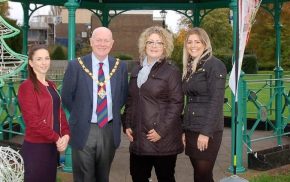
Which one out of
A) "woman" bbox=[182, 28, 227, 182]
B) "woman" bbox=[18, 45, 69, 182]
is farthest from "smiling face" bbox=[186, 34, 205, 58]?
"woman" bbox=[18, 45, 69, 182]

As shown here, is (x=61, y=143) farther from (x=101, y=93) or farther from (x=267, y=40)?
(x=267, y=40)

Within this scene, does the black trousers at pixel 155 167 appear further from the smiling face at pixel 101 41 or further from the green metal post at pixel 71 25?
the green metal post at pixel 71 25

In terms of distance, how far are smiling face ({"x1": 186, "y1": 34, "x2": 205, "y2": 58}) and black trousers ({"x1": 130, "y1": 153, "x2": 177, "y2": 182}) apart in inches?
38.8

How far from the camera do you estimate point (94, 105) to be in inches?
158

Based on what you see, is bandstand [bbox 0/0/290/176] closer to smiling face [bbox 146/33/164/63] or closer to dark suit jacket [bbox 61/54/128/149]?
dark suit jacket [bbox 61/54/128/149]

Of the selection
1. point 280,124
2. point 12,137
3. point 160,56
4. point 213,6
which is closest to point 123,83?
point 160,56

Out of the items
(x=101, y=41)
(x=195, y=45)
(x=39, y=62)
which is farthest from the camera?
(x=195, y=45)

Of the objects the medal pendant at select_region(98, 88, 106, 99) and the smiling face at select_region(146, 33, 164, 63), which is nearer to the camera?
the medal pendant at select_region(98, 88, 106, 99)

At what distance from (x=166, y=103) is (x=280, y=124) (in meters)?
4.23

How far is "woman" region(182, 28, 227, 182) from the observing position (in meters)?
4.02

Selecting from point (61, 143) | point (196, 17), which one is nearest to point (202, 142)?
point (61, 143)

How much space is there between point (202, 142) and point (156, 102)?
0.55 meters

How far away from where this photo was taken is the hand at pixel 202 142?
158 inches

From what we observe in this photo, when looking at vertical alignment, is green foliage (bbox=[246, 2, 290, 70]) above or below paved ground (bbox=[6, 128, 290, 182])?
above
